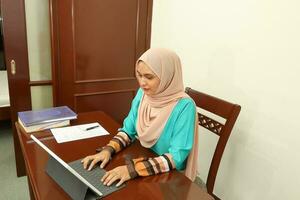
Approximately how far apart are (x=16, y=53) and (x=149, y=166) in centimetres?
149

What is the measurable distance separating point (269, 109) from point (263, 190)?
508mm

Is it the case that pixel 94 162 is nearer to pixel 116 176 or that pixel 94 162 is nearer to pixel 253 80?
pixel 116 176

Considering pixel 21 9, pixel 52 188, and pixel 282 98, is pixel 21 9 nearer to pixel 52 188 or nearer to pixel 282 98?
pixel 52 188

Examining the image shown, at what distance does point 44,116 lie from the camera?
1376 mm

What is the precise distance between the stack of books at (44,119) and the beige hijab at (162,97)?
44 cm

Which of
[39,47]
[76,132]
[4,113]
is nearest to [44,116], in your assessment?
[76,132]

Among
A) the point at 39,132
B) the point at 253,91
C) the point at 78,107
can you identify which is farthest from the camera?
the point at 78,107

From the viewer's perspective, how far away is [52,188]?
90cm

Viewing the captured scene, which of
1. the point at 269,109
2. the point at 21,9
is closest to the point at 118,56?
the point at 21,9

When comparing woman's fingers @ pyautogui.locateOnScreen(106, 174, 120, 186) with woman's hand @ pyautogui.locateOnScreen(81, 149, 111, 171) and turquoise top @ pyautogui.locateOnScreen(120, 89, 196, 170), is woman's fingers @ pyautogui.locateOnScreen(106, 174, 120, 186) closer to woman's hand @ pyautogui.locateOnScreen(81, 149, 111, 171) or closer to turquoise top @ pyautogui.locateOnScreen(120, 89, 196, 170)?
woman's hand @ pyautogui.locateOnScreen(81, 149, 111, 171)

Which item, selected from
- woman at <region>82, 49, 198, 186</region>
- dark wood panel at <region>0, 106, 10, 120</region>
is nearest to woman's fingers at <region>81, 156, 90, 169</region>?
woman at <region>82, 49, 198, 186</region>

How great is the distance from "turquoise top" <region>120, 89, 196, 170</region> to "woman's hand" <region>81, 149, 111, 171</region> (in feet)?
0.81

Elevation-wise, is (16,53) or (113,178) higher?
(16,53)

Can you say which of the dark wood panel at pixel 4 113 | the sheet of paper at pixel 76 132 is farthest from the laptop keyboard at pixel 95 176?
the dark wood panel at pixel 4 113
